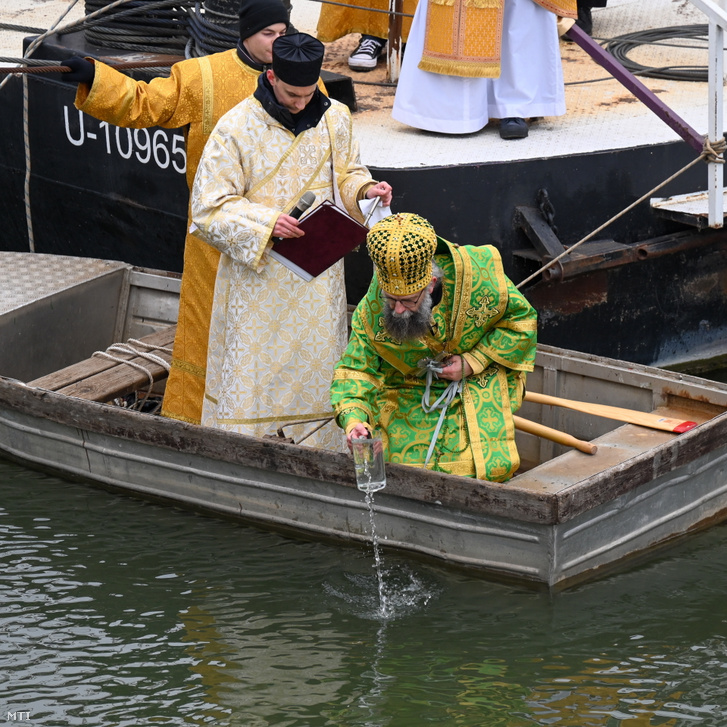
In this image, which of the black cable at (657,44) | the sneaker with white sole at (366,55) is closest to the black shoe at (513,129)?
the black cable at (657,44)

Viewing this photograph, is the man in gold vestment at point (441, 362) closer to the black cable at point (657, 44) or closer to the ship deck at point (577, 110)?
the ship deck at point (577, 110)

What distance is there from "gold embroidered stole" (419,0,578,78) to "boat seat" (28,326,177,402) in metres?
1.96

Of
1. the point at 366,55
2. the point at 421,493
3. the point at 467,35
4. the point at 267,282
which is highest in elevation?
the point at 467,35

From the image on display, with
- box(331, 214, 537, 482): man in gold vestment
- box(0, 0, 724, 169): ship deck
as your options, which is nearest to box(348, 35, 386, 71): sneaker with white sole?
box(0, 0, 724, 169): ship deck

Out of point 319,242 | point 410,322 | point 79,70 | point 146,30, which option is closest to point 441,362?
point 410,322

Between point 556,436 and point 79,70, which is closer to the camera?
point 79,70

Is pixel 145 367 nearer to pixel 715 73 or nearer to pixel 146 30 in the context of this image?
pixel 146 30

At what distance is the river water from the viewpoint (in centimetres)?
427

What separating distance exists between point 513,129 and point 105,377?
2.42 meters

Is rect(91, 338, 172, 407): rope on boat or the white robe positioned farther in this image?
the white robe

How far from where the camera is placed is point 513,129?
6.70m

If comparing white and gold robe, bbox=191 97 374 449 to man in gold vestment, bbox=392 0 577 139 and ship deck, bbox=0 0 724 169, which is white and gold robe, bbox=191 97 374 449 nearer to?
ship deck, bbox=0 0 724 169

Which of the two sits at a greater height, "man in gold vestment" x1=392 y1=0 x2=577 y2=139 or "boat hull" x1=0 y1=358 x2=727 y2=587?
"man in gold vestment" x1=392 y1=0 x2=577 y2=139

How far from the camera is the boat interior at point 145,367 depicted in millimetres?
5273
